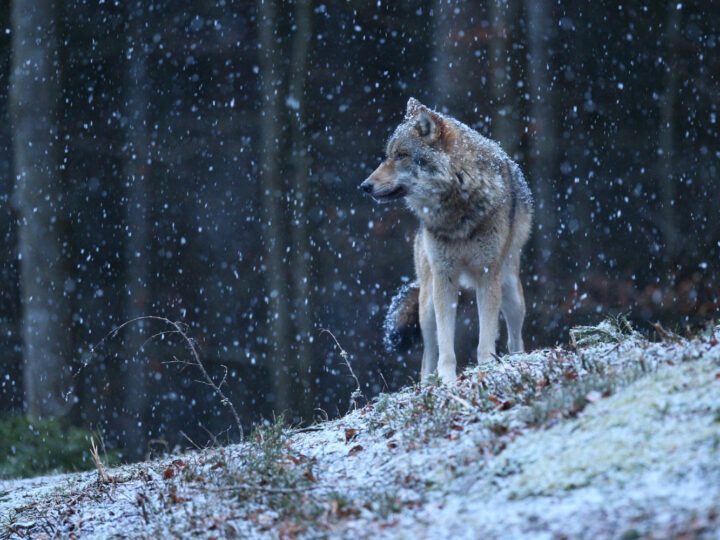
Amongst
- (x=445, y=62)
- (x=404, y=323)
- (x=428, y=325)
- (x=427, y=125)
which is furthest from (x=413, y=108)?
(x=445, y=62)

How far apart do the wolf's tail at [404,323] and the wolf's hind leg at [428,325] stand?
300 millimetres

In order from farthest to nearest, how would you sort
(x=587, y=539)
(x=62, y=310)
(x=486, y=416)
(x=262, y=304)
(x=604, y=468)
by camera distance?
1. (x=262, y=304)
2. (x=62, y=310)
3. (x=486, y=416)
4. (x=604, y=468)
5. (x=587, y=539)

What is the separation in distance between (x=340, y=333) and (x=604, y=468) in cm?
813

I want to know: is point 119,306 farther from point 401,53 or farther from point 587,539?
point 587,539

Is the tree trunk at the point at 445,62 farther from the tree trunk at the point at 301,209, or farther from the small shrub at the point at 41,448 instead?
the small shrub at the point at 41,448

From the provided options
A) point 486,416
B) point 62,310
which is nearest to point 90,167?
point 62,310

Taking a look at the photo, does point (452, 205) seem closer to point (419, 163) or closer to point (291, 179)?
point (419, 163)

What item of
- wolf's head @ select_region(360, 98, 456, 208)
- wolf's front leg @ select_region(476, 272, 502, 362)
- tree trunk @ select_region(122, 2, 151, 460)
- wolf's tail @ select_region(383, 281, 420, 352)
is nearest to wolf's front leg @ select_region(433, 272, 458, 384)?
wolf's front leg @ select_region(476, 272, 502, 362)

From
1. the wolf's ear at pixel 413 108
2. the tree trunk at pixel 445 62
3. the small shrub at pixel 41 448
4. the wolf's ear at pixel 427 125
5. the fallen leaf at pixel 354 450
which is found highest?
the tree trunk at pixel 445 62

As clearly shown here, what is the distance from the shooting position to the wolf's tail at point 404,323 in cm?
751

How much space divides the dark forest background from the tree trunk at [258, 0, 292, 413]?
0.10 feet

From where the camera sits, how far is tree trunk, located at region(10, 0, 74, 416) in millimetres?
9727

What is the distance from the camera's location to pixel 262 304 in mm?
11578

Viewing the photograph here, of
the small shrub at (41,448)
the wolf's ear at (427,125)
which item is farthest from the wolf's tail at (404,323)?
the small shrub at (41,448)
